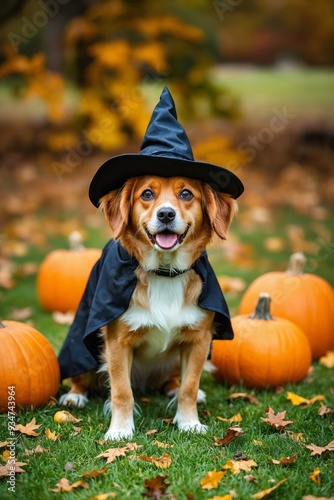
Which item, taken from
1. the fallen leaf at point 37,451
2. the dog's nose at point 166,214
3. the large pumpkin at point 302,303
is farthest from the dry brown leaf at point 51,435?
the large pumpkin at point 302,303

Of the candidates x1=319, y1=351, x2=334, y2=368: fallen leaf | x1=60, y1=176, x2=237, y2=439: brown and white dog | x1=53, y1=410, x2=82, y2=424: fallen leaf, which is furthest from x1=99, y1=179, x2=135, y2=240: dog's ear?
x1=319, y1=351, x2=334, y2=368: fallen leaf

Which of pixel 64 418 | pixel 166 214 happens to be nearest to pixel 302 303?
pixel 166 214

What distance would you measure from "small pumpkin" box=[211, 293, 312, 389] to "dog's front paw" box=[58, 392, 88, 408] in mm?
1002

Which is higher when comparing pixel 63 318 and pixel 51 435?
pixel 63 318

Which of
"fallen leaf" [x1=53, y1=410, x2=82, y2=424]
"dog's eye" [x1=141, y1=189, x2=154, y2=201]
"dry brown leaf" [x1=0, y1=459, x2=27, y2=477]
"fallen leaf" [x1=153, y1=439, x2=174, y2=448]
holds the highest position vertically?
"dog's eye" [x1=141, y1=189, x2=154, y2=201]

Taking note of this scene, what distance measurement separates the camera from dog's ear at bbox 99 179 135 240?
10.7ft

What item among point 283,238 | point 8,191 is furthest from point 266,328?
point 8,191

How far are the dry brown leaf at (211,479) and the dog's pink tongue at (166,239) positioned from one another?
117 centimetres

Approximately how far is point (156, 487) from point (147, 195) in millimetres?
1503

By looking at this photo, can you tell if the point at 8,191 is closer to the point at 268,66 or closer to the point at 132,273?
the point at 268,66

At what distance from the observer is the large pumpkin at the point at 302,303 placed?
4664 mm

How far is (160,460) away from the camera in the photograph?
9.46ft

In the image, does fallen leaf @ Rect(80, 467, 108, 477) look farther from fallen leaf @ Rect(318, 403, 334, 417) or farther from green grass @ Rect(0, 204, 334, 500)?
fallen leaf @ Rect(318, 403, 334, 417)

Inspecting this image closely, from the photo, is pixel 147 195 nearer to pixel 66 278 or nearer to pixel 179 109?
pixel 66 278
